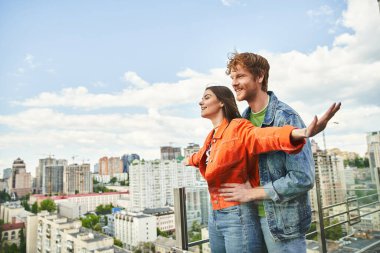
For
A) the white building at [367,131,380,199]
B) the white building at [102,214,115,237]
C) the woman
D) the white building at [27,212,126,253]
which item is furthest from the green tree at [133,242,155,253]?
the woman

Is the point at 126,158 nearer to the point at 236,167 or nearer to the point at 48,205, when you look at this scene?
the point at 48,205

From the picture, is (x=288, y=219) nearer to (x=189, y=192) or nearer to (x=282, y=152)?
(x=282, y=152)

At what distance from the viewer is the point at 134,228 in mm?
18859

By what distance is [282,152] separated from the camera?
0.78 metres

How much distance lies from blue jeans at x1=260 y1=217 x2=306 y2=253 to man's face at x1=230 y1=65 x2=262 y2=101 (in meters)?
0.36

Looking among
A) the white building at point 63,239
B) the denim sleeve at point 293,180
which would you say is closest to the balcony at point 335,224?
the denim sleeve at point 293,180

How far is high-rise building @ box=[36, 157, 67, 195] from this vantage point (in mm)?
23097

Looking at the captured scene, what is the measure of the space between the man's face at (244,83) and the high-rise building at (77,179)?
28748 mm

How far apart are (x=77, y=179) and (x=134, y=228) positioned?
12.3m

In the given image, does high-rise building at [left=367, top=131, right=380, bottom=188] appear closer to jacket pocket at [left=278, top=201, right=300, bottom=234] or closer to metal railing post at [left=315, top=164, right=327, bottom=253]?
metal railing post at [left=315, top=164, right=327, bottom=253]

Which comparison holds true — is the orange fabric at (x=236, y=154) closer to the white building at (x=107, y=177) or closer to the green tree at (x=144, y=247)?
the green tree at (x=144, y=247)

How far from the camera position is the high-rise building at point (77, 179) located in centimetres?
2725

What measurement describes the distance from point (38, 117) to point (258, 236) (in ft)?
60.1

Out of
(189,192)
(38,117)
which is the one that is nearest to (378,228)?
(189,192)
